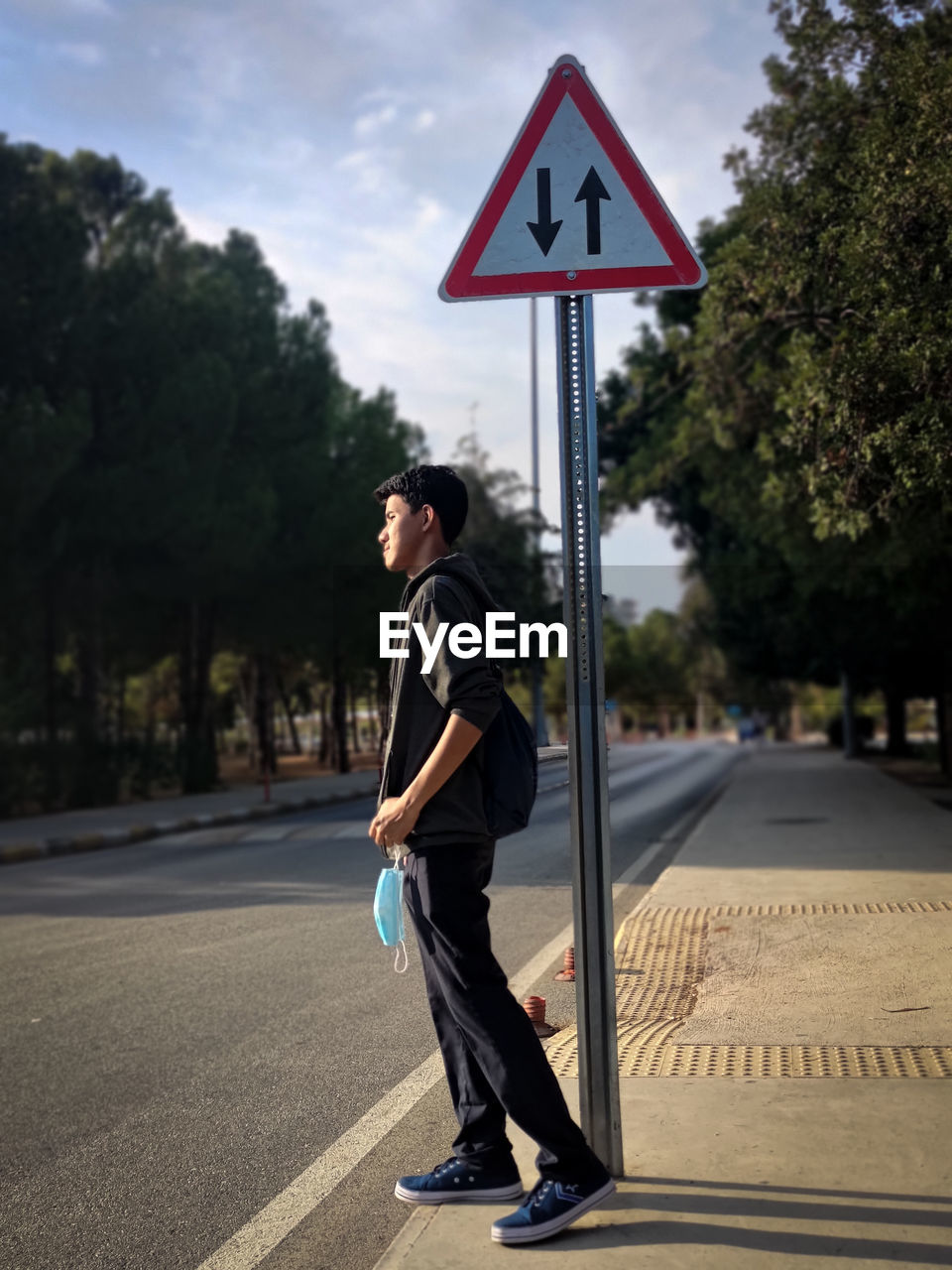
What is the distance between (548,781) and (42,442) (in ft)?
60.8

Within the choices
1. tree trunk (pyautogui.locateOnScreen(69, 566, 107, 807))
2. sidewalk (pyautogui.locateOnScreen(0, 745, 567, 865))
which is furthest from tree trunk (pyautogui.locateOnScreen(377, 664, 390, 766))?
tree trunk (pyautogui.locateOnScreen(69, 566, 107, 807))

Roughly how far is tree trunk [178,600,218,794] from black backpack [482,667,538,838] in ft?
81.7

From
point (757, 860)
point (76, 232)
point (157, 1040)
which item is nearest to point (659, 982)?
point (157, 1040)

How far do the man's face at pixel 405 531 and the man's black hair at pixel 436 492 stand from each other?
0.06 ft

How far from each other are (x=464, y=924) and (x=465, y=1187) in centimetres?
77

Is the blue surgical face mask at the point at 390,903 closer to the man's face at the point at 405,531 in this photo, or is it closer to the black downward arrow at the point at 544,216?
the man's face at the point at 405,531

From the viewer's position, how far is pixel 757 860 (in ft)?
38.0

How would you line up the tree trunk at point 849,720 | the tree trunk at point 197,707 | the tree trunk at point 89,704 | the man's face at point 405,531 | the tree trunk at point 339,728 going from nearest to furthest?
the man's face at point 405,531 < the tree trunk at point 89,704 < the tree trunk at point 197,707 < the tree trunk at point 339,728 < the tree trunk at point 849,720

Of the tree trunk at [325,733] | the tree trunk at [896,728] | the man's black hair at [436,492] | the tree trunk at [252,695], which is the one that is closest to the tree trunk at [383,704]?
the man's black hair at [436,492]

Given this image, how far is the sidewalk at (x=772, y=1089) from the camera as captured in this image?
3191 mm

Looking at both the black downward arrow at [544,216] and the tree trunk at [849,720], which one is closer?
the black downward arrow at [544,216]

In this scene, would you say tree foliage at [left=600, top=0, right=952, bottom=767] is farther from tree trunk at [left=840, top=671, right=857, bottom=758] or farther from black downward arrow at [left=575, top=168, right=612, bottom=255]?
tree trunk at [left=840, top=671, right=857, bottom=758]

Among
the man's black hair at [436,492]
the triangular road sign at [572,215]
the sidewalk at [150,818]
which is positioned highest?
the triangular road sign at [572,215]

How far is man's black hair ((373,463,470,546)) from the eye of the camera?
3631 millimetres
